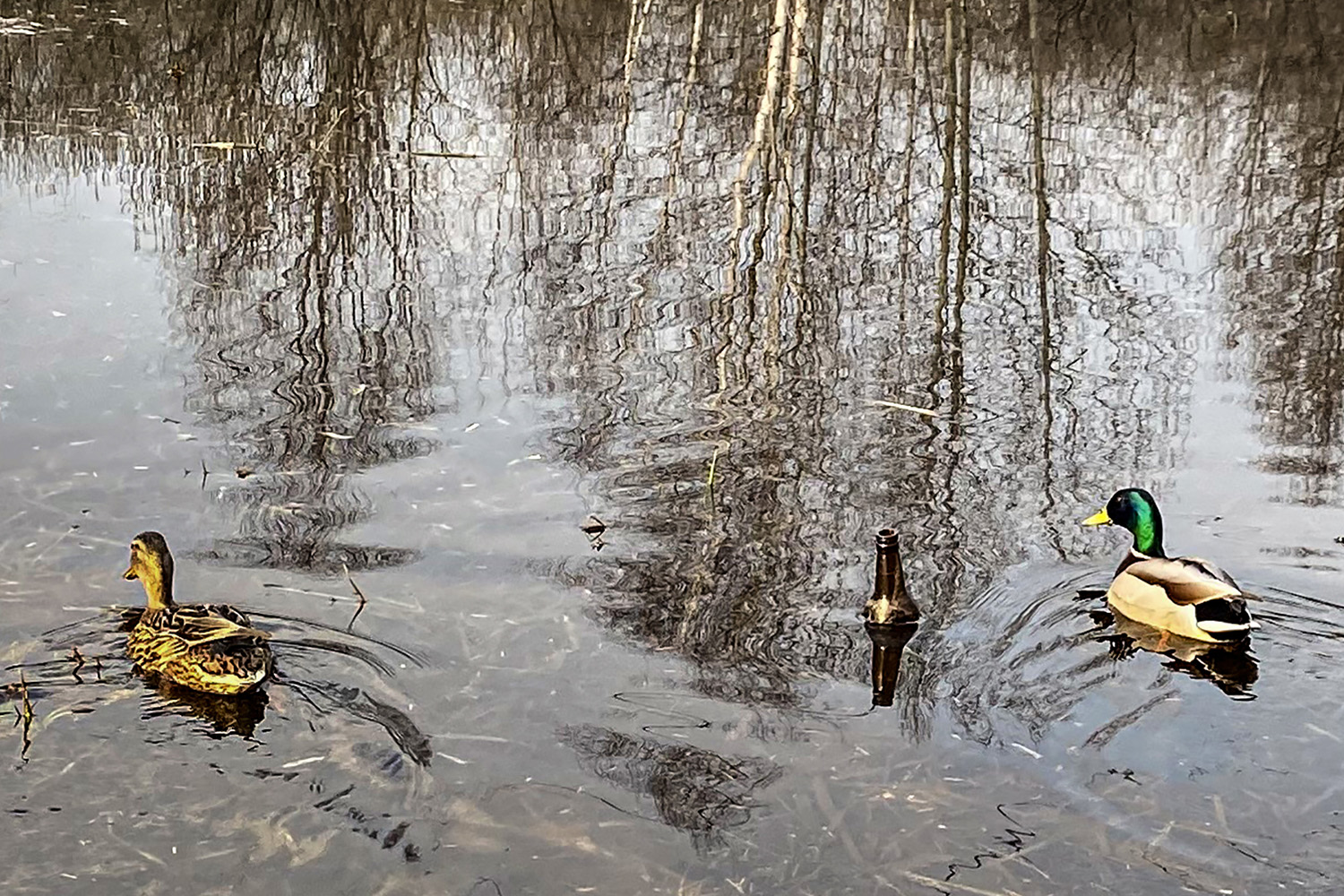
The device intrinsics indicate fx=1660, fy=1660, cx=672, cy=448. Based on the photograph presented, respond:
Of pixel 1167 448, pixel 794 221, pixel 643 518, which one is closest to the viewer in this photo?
pixel 643 518

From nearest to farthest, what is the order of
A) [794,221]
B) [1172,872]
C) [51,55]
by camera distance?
[1172,872] → [794,221] → [51,55]

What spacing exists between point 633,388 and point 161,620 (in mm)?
3392

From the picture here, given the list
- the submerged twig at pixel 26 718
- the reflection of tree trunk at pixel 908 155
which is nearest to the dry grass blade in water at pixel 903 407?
the reflection of tree trunk at pixel 908 155

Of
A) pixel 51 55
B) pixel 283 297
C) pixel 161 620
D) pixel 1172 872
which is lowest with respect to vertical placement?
pixel 1172 872

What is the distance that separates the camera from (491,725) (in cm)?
→ 509

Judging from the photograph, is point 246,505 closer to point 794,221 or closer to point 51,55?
point 794,221

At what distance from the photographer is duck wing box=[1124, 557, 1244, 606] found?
573 centimetres

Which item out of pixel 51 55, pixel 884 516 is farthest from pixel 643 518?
pixel 51 55

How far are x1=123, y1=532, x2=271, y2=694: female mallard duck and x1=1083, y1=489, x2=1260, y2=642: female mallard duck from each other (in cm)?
300

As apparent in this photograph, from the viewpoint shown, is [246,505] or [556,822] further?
[246,505]

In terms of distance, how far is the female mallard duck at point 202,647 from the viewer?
5102 mm

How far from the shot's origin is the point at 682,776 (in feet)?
15.9

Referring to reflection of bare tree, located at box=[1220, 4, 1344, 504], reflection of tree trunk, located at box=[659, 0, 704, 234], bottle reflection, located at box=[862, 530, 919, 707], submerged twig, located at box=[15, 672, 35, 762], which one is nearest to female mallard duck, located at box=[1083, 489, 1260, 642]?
bottle reflection, located at box=[862, 530, 919, 707]

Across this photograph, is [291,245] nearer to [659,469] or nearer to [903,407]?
[659,469]
